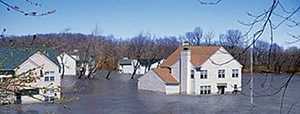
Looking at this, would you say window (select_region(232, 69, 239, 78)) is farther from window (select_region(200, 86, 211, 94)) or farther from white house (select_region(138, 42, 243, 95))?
window (select_region(200, 86, 211, 94))

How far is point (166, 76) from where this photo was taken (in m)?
35.8

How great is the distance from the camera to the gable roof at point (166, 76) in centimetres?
3506

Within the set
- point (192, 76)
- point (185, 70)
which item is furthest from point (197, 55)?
point (192, 76)

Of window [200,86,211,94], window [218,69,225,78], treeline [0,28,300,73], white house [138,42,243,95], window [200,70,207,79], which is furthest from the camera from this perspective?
window [218,69,225,78]

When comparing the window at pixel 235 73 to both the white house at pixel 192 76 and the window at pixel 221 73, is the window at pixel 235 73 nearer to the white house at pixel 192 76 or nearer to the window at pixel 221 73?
the white house at pixel 192 76

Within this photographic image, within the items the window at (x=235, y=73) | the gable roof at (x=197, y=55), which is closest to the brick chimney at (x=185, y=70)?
the gable roof at (x=197, y=55)

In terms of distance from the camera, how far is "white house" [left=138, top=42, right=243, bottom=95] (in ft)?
115

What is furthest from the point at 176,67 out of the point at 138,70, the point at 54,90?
the point at 54,90

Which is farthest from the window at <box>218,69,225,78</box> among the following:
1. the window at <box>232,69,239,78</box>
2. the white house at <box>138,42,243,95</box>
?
the window at <box>232,69,239,78</box>

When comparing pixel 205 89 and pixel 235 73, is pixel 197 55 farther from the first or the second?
pixel 235 73

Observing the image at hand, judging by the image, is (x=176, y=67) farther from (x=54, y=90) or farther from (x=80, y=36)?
(x=54, y=90)

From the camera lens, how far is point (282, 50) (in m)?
2.89

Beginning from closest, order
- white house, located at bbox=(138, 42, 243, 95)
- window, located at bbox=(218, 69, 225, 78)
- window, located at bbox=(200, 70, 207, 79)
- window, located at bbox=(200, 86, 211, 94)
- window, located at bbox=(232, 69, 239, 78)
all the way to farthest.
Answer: white house, located at bbox=(138, 42, 243, 95)
window, located at bbox=(200, 86, 211, 94)
window, located at bbox=(200, 70, 207, 79)
window, located at bbox=(218, 69, 225, 78)
window, located at bbox=(232, 69, 239, 78)

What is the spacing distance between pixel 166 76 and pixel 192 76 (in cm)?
210
